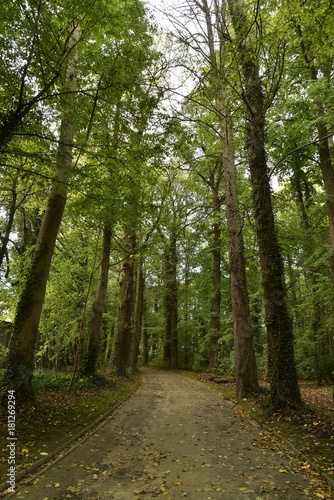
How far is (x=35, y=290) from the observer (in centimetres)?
739

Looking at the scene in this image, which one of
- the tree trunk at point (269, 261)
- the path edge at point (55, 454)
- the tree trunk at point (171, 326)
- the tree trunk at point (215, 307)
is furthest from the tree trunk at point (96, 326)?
the tree trunk at point (171, 326)

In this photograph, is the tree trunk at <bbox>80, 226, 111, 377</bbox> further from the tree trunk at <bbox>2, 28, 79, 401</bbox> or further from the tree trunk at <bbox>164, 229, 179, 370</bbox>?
the tree trunk at <bbox>164, 229, 179, 370</bbox>

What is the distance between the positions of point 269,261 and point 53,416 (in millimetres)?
5947

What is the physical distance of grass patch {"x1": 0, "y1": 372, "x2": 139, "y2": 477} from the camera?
15.9ft

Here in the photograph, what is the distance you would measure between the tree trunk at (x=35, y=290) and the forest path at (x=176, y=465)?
2096 mm

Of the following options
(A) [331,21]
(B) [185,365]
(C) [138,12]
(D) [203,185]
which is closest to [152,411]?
(A) [331,21]

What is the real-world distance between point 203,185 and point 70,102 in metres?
15.1

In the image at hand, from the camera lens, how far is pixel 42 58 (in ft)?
17.6

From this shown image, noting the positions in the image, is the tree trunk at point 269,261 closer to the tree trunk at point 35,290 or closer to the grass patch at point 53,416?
the tree trunk at point 35,290

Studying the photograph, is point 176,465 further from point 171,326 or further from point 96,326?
point 171,326

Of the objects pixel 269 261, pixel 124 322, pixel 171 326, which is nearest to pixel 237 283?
pixel 269 261

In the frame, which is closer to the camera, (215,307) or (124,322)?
(124,322)

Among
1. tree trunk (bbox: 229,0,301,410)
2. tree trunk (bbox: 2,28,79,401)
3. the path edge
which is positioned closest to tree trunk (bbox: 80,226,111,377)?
tree trunk (bbox: 2,28,79,401)

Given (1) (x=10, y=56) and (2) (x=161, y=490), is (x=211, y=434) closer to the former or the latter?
(2) (x=161, y=490)
